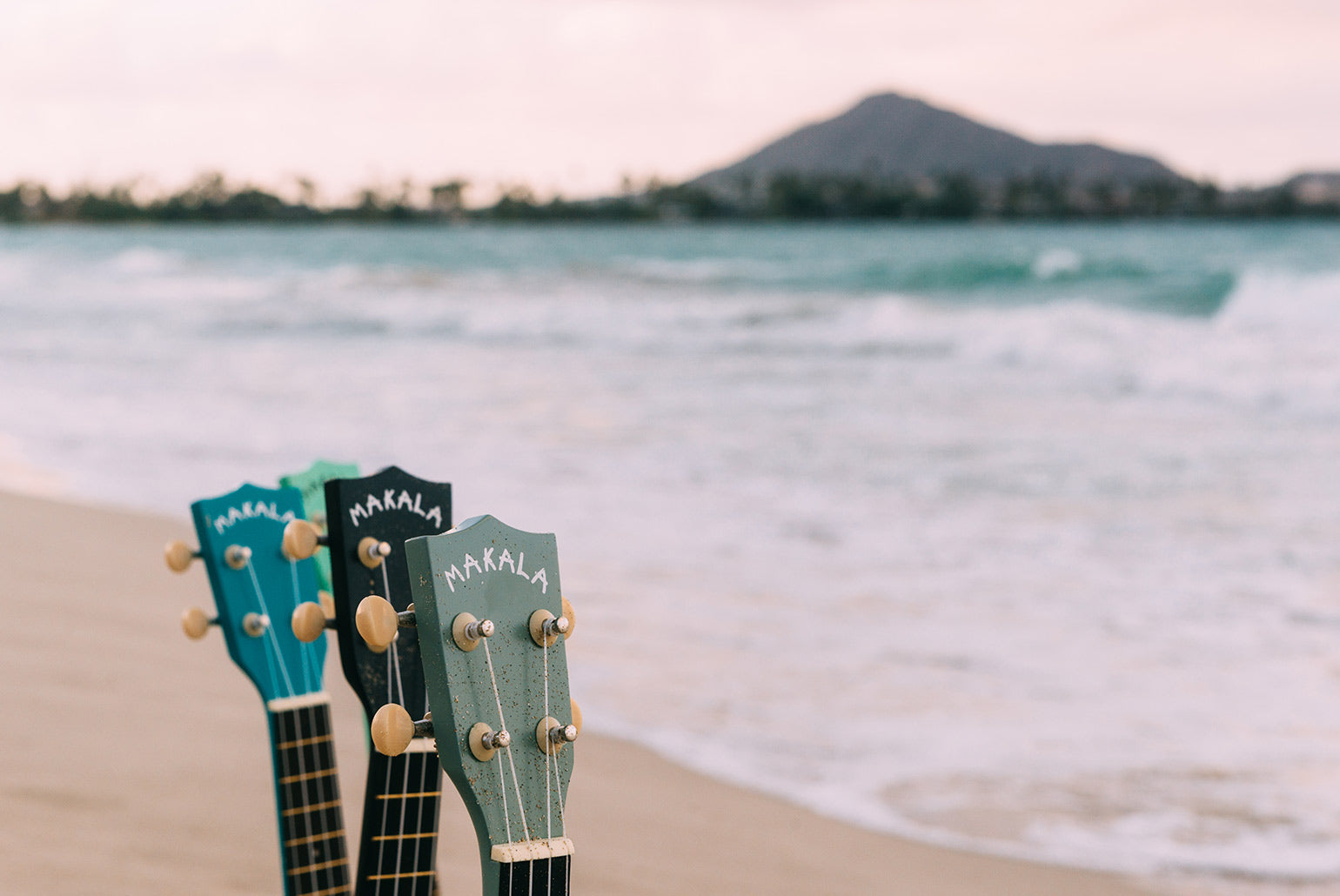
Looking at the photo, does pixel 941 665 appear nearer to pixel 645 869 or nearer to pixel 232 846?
pixel 645 869

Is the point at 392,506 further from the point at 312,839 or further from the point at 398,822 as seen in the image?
the point at 312,839

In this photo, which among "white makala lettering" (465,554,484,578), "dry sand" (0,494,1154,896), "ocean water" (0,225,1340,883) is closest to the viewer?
"white makala lettering" (465,554,484,578)

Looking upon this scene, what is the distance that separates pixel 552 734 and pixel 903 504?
203 inches

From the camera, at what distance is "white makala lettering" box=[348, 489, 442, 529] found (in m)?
1.74

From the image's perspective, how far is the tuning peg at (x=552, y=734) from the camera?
1.54 meters

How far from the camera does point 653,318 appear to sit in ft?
61.5

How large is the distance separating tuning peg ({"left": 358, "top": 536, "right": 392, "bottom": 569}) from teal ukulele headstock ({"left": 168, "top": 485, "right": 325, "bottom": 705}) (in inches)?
15.1

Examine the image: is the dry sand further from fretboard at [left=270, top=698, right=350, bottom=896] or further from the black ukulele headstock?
the black ukulele headstock

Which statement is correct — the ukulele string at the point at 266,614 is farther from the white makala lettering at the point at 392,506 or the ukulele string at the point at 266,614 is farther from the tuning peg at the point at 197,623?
the white makala lettering at the point at 392,506

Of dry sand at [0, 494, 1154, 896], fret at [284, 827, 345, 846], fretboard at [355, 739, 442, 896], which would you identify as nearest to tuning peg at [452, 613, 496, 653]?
fretboard at [355, 739, 442, 896]

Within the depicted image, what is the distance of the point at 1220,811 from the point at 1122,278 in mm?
18404

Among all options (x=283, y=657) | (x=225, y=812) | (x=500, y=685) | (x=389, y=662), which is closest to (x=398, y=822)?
(x=389, y=662)

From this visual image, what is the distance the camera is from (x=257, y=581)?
2.07 m

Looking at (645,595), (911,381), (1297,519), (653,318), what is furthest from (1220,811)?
(653,318)
